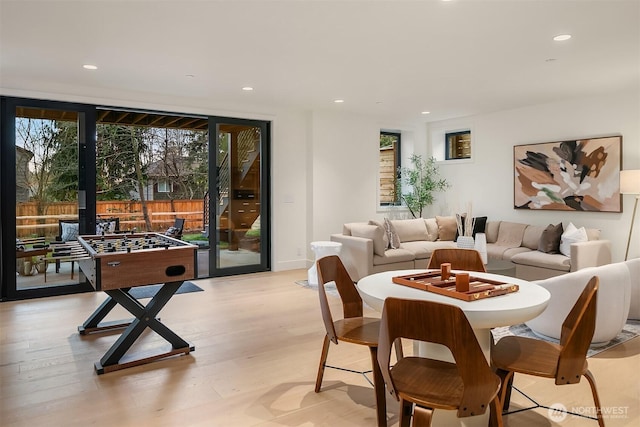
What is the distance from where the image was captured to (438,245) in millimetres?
6387

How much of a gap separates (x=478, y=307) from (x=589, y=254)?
4079 millimetres

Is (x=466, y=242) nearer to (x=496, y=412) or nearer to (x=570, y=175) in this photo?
(x=570, y=175)

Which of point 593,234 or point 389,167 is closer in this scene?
point 593,234

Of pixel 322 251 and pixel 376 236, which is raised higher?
pixel 376 236

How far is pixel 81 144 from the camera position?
5.48 metres

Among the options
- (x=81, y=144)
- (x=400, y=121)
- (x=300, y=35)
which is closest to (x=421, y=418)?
(x=300, y=35)

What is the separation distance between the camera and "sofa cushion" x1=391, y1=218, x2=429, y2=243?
257 inches

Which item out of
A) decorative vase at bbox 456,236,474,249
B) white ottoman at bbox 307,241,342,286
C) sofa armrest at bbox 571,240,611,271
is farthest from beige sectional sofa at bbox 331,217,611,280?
decorative vase at bbox 456,236,474,249

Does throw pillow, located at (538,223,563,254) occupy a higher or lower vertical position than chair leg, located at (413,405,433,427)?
higher

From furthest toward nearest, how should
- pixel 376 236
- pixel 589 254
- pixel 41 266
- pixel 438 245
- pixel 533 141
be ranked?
pixel 533 141
pixel 438 245
pixel 376 236
pixel 41 266
pixel 589 254

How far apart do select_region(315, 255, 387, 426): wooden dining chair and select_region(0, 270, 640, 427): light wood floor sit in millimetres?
245

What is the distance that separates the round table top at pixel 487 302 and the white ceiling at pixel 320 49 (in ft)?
6.28

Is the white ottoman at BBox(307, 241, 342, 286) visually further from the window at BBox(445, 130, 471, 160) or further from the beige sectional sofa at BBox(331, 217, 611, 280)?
the window at BBox(445, 130, 471, 160)

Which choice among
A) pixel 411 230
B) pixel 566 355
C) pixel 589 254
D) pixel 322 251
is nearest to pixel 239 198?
pixel 322 251
